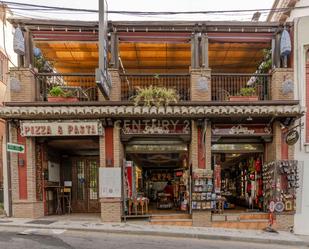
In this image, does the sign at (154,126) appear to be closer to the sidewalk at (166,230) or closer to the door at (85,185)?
the sidewalk at (166,230)

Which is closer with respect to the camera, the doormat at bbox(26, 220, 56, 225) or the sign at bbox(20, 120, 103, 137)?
the doormat at bbox(26, 220, 56, 225)

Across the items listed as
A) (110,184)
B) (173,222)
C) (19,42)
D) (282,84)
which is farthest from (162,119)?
(19,42)

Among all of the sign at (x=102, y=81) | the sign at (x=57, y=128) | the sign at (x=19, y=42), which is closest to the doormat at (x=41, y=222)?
the sign at (x=57, y=128)

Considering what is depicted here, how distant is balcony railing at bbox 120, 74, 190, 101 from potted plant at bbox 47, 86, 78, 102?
77.3 inches

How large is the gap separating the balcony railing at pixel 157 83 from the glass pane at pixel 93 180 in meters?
3.63

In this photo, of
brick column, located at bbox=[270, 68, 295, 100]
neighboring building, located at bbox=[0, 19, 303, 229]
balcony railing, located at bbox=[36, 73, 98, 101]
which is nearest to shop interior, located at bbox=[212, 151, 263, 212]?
neighboring building, located at bbox=[0, 19, 303, 229]

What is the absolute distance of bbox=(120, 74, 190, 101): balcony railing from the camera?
1383 centimetres

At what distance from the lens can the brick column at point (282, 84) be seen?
13016 mm

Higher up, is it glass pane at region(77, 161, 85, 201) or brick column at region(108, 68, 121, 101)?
brick column at region(108, 68, 121, 101)

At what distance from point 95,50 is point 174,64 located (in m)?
3.70

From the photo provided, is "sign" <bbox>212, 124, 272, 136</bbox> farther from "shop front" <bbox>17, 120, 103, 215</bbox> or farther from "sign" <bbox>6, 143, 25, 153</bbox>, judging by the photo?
"sign" <bbox>6, 143, 25, 153</bbox>

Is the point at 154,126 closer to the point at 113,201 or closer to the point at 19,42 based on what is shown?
the point at 113,201

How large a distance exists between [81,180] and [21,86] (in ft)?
16.5

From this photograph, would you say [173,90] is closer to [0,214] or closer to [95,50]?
[95,50]
